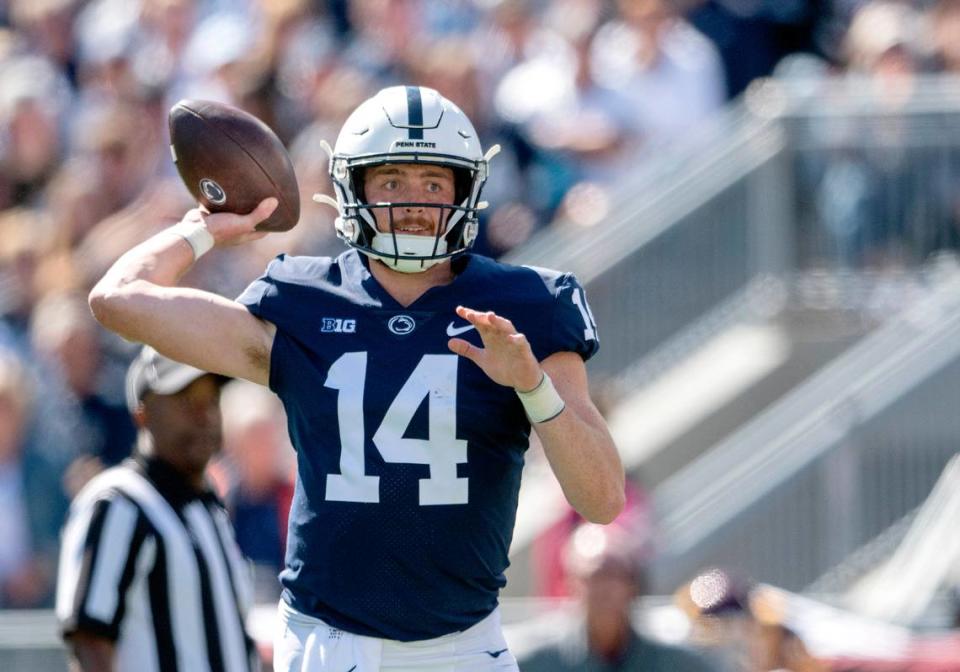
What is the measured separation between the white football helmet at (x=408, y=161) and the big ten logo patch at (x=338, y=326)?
0.15 m

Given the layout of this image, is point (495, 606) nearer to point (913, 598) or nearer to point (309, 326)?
point (309, 326)

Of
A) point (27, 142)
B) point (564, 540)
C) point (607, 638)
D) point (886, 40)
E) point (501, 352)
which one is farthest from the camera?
point (27, 142)

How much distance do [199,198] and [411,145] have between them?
2.03 ft

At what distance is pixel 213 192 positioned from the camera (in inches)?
176

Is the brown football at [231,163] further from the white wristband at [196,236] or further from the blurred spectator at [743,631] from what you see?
the blurred spectator at [743,631]

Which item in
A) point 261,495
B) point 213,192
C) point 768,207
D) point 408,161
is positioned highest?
point 408,161

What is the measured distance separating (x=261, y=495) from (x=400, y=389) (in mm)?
3720

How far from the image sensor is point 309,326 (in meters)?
4.13

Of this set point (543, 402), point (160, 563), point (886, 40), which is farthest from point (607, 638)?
point (886, 40)

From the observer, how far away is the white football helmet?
13.5ft

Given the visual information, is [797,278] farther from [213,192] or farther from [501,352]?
[501,352]

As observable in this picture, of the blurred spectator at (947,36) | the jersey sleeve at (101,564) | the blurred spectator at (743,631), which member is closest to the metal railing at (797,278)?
the blurred spectator at (947,36)

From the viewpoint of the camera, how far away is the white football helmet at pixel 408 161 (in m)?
4.12

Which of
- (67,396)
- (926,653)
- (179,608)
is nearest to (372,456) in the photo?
(179,608)
